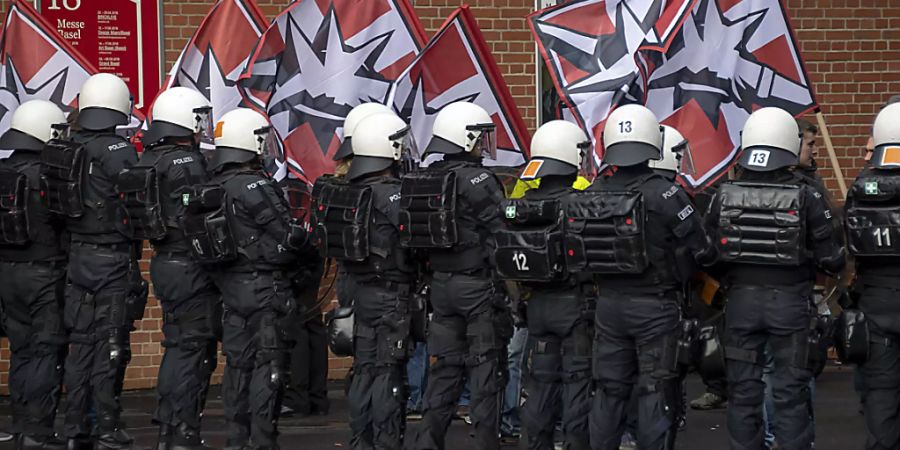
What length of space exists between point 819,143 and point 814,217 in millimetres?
6188

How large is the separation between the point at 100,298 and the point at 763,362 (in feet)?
14.8

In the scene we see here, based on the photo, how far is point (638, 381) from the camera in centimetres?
849

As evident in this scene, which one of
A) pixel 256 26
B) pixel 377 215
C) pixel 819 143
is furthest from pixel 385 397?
pixel 819 143

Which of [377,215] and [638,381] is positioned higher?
[377,215]

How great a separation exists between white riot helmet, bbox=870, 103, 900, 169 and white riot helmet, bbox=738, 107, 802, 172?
0.44 metres

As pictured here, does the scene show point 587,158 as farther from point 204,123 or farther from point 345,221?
point 204,123

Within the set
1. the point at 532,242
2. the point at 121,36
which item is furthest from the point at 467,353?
the point at 121,36

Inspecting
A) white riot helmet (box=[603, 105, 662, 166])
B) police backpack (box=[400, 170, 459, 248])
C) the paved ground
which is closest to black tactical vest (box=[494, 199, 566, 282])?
police backpack (box=[400, 170, 459, 248])

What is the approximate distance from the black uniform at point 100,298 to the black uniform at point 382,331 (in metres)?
1.81

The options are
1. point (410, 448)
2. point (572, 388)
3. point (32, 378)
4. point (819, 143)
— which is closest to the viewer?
point (572, 388)

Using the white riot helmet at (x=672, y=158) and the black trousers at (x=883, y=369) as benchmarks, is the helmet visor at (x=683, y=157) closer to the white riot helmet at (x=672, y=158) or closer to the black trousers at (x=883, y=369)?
the white riot helmet at (x=672, y=158)

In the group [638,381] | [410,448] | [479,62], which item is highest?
[479,62]

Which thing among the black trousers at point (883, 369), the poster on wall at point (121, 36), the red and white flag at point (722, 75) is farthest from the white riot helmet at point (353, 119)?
the black trousers at point (883, 369)

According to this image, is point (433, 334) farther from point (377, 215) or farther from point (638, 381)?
point (638, 381)
